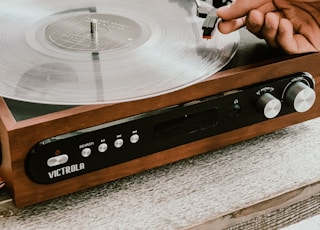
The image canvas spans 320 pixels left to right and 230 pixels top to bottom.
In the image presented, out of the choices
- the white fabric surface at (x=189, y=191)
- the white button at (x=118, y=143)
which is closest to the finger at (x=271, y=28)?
the white fabric surface at (x=189, y=191)

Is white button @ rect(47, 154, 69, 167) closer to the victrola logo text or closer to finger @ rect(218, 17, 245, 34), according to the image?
the victrola logo text

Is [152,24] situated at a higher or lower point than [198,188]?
higher

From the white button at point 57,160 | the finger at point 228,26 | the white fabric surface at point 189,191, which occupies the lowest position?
the white fabric surface at point 189,191

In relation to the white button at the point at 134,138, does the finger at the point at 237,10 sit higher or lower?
higher

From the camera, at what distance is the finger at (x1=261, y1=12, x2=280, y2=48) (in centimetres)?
84

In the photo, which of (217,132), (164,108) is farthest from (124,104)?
(217,132)

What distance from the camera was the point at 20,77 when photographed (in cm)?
76

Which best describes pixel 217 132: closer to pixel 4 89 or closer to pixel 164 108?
pixel 164 108

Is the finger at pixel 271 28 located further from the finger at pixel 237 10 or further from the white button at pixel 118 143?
the white button at pixel 118 143

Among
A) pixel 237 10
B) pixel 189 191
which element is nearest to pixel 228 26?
pixel 237 10

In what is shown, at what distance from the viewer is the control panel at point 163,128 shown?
0.73 metres

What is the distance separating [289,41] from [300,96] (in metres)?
0.08

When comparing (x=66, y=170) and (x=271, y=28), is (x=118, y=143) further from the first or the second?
(x=271, y=28)

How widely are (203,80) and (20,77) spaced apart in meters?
0.24
